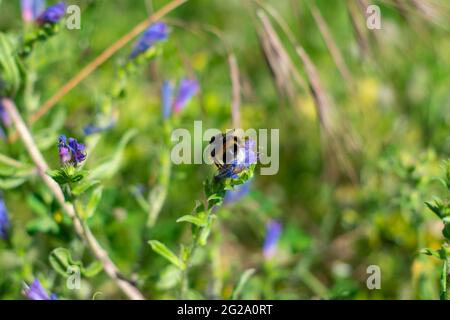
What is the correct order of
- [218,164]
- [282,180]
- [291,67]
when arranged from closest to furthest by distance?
1. [218,164]
2. [291,67]
3. [282,180]

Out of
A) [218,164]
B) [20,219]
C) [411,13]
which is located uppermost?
[411,13]

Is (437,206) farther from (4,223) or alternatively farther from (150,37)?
(4,223)

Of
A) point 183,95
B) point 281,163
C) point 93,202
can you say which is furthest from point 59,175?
point 281,163

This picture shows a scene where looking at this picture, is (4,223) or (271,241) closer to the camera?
(4,223)

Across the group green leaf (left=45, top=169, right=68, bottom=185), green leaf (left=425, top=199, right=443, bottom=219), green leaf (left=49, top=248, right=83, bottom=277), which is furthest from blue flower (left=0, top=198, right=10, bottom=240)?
green leaf (left=425, top=199, right=443, bottom=219)
